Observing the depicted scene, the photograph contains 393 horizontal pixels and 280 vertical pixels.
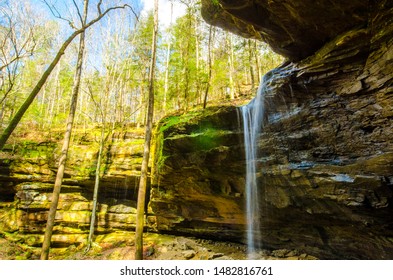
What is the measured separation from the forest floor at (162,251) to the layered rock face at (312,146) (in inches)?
24.0

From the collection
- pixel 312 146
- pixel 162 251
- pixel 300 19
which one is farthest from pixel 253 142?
pixel 162 251

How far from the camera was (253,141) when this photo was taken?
333 inches

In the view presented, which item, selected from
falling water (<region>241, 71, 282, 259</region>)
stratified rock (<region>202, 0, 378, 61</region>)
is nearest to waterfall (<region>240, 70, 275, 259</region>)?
falling water (<region>241, 71, 282, 259</region>)

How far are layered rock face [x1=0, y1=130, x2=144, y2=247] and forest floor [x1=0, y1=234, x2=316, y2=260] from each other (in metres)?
0.75

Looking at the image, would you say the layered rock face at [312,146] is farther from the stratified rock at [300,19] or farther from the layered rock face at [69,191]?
the layered rock face at [69,191]

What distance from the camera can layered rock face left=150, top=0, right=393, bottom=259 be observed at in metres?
5.74

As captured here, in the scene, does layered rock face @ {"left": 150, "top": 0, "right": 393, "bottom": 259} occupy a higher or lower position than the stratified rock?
lower

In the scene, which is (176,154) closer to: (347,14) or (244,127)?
(244,127)

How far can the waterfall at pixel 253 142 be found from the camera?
8336 millimetres

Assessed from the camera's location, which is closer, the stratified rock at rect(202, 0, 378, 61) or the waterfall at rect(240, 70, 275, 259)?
the stratified rock at rect(202, 0, 378, 61)

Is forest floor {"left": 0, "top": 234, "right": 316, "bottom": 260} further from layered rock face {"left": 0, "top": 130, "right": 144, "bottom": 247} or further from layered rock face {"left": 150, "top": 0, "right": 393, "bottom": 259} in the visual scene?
layered rock face {"left": 0, "top": 130, "right": 144, "bottom": 247}

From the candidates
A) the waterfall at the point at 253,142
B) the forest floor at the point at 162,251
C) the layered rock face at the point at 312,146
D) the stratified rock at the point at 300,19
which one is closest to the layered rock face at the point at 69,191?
the forest floor at the point at 162,251

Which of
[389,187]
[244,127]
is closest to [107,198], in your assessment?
[244,127]

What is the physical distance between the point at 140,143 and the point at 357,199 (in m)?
11.5
